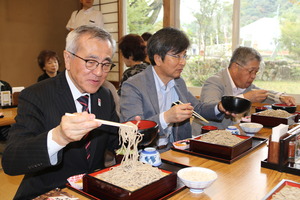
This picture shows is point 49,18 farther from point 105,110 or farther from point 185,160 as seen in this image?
point 185,160

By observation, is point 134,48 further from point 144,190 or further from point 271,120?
point 144,190

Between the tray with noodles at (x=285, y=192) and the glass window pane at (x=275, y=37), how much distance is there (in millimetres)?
3302

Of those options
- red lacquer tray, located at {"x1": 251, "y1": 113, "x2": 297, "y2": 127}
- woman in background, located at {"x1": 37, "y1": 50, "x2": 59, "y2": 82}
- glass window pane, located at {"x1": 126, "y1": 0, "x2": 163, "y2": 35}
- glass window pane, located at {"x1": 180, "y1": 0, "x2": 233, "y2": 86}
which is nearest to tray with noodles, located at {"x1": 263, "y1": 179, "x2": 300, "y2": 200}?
red lacquer tray, located at {"x1": 251, "y1": 113, "x2": 297, "y2": 127}

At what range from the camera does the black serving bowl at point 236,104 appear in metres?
2.05

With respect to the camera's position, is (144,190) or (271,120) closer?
(144,190)

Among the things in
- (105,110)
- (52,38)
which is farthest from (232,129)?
(52,38)

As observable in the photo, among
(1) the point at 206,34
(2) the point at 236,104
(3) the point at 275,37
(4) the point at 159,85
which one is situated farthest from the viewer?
(1) the point at 206,34

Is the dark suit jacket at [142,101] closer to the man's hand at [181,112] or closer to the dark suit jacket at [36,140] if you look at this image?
the man's hand at [181,112]

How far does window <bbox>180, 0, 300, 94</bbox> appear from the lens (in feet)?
13.5

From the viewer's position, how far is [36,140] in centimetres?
126

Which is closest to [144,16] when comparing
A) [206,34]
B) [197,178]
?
[206,34]

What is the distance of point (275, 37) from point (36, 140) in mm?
3926

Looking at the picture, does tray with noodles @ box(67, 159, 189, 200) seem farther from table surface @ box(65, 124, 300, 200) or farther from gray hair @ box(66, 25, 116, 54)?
gray hair @ box(66, 25, 116, 54)

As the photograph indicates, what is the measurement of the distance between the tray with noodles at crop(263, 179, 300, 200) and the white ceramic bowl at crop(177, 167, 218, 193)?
0.75 ft
